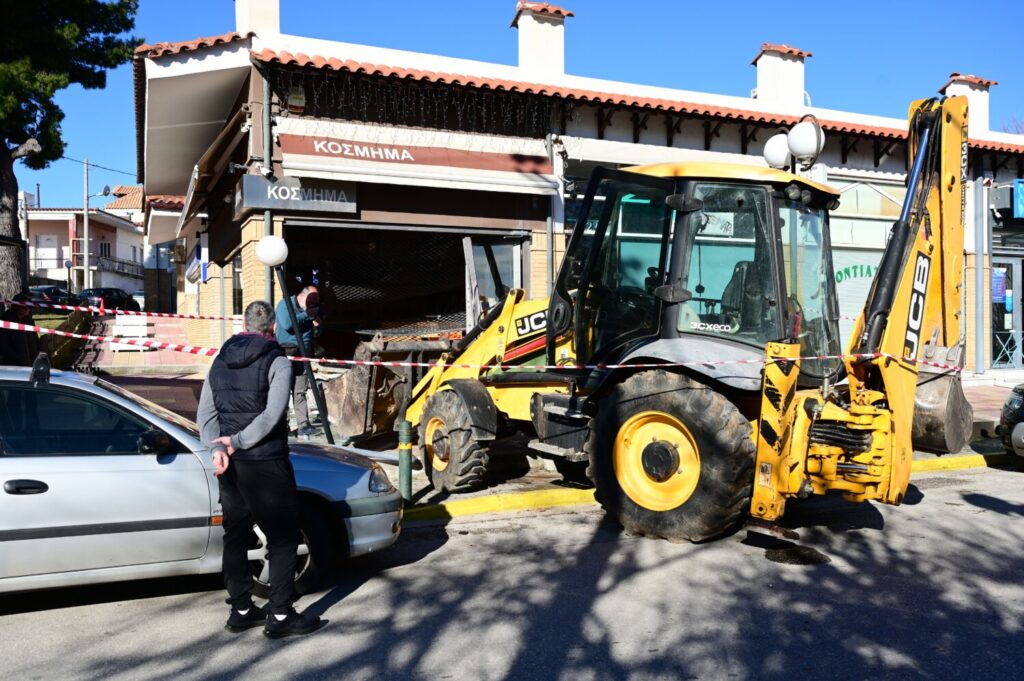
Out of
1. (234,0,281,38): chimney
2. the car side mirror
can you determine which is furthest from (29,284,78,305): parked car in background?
the car side mirror

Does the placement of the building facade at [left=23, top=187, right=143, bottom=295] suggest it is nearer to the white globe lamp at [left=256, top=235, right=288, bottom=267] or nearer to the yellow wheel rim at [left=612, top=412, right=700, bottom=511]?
the white globe lamp at [left=256, top=235, right=288, bottom=267]

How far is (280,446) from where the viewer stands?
4.43 m

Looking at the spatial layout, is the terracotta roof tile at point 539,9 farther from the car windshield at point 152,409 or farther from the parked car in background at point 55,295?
the parked car in background at point 55,295

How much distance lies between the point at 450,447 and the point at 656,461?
226 cm

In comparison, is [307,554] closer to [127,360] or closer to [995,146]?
[127,360]

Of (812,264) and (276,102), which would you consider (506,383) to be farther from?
(276,102)

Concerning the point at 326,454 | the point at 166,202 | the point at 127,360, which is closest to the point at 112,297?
the point at 166,202

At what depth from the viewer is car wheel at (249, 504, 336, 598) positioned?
4.96 meters

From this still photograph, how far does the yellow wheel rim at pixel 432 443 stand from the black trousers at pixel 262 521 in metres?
3.34

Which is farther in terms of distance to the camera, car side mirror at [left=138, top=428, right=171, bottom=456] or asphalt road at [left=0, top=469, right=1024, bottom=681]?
car side mirror at [left=138, top=428, right=171, bottom=456]

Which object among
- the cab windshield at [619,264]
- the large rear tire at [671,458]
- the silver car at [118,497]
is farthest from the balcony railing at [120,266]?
the large rear tire at [671,458]

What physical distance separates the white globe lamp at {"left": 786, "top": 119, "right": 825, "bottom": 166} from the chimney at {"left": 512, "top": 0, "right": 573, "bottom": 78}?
26.4ft

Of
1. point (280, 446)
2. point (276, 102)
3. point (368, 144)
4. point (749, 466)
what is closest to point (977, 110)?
point (368, 144)

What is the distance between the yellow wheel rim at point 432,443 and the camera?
7805mm
